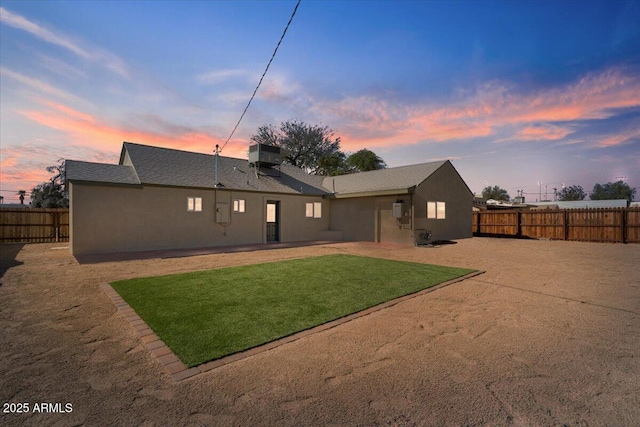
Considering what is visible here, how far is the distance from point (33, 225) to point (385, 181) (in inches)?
740

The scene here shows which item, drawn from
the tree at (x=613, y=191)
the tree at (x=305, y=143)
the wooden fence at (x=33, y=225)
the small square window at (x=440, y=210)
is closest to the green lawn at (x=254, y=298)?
the small square window at (x=440, y=210)

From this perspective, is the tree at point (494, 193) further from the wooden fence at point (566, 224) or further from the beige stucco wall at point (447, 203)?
the beige stucco wall at point (447, 203)

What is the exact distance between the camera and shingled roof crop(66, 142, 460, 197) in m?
11.8

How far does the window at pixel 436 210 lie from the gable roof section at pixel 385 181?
154cm

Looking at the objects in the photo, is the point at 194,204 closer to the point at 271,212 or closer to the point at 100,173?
the point at 100,173

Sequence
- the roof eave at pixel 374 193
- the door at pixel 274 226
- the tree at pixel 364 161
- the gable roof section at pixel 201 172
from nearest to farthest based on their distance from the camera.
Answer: the gable roof section at pixel 201 172, the roof eave at pixel 374 193, the door at pixel 274 226, the tree at pixel 364 161

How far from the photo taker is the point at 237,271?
7422 mm

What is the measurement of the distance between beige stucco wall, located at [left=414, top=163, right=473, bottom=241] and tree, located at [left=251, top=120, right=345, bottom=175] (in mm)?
19103

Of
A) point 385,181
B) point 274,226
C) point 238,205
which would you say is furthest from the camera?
point 385,181

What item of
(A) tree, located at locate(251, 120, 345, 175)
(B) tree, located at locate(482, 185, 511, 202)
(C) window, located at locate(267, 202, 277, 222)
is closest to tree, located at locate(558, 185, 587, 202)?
(B) tree, located at locate(482, 185, 511, 202)

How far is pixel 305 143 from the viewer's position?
110 ft

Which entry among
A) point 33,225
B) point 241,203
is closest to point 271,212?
point 241,203

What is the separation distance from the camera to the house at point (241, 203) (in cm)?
1108

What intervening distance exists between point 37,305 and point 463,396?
20.8ft
